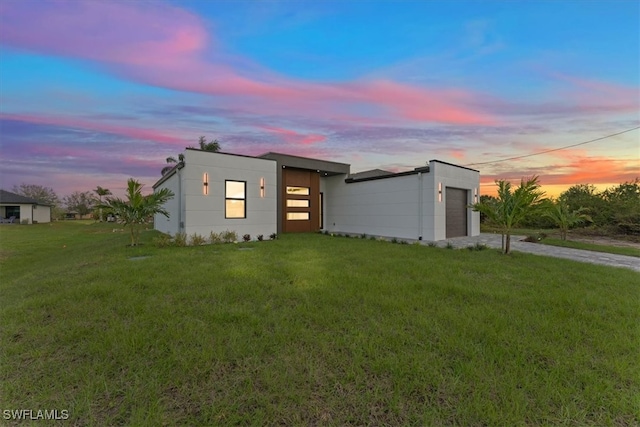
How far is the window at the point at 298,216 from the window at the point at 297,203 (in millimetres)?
431

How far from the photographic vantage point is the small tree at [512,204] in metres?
8.05

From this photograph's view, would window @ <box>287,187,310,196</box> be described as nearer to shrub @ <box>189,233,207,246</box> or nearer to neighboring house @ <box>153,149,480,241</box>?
neighboring house @ <box>153,149,480,241</box>

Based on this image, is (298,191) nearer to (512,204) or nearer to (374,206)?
(374,206)

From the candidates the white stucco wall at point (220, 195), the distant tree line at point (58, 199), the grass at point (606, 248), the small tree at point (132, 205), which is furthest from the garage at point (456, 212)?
the distant tree line at point (58, 199)

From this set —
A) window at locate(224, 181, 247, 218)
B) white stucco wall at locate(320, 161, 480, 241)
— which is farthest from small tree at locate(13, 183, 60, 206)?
white stucco wall at locate(320, 161, 480, 241)

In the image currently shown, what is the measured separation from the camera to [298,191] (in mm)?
16125

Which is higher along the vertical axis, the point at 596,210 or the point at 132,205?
the point at 132,205

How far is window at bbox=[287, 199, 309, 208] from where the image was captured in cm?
1591

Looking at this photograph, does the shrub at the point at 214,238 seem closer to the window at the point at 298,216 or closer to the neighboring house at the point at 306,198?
the neighboring house at the point at 306,198

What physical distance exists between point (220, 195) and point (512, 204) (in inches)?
420

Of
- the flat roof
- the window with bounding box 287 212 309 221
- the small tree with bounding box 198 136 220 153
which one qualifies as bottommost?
the window with bounding box 287 212 309 221

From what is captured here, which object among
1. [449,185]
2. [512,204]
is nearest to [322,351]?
[512,204]

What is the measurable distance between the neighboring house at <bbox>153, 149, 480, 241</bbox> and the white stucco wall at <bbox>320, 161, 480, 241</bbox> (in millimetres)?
45

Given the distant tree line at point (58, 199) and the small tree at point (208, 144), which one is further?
the distant tree line at point (58, 199)
